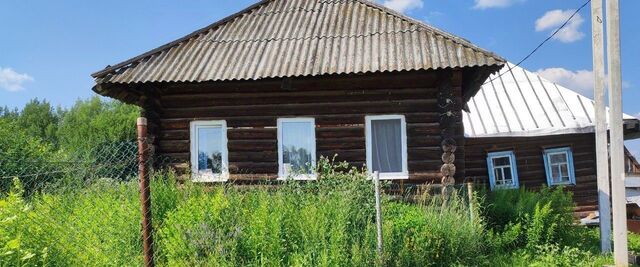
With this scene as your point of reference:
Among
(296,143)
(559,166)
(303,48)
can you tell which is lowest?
(559,166)

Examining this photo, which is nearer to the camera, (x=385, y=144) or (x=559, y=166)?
(x=385, y=144)

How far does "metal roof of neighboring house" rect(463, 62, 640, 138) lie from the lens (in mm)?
13133

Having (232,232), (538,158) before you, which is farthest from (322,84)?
(538,158)

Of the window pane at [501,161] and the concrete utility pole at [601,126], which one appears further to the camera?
the window pane at [501,161]

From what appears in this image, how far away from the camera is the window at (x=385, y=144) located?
8.51 meters

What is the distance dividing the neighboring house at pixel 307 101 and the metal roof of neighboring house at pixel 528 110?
4.67 m

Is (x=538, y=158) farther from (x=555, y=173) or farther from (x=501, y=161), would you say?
(x=501, y=161)

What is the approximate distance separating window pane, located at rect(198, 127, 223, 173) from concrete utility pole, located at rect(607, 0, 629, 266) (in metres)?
6.52

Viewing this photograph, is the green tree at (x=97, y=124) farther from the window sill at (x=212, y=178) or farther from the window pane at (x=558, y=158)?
the window pane at (x=558, y=158)

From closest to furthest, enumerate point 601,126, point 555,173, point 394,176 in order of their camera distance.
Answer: point 601,126
point 394,176
point 555,173

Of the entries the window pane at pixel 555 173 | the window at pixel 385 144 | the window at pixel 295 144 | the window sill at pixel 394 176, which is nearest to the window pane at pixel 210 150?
the window at pixel 295 144

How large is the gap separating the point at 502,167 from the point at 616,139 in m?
7.04

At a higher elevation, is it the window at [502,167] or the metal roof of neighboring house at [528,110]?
the metal roof of neighboring house at [528,110]

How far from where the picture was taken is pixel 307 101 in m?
8.72
